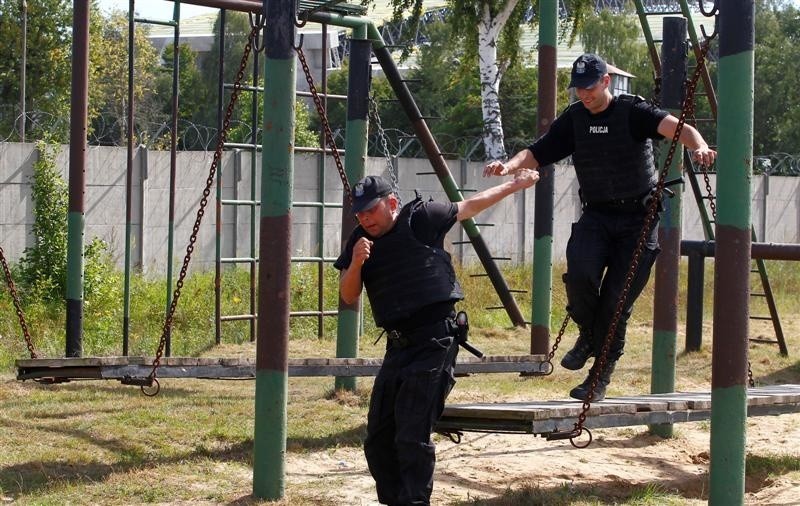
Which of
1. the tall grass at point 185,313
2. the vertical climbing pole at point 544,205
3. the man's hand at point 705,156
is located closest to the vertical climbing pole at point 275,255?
the man's hand at point 705,156

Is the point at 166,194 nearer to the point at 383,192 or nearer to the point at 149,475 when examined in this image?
the point at 149,475

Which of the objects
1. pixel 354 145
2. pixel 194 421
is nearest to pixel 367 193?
pixel 194 421

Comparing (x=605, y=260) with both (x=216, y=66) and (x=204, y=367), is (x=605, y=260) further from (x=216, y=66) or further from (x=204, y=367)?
(x=216, y=66)

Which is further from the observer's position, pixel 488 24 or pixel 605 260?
pixel 488 24

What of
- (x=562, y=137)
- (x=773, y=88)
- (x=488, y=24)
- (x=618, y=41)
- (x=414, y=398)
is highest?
(x=618, y=41)

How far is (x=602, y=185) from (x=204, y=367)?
2.75 metres

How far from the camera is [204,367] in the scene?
26.7ft

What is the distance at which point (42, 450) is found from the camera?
7867 millimetres

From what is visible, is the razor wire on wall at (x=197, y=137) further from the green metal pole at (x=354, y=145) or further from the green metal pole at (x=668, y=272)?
the green metal pole at (x=668, y=272)

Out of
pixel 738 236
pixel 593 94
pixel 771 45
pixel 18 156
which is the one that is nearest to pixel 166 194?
pixel 18 156

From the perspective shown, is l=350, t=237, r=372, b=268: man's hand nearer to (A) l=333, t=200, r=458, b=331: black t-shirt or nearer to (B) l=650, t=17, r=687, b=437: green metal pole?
(A) l=333, t=200, r=458, b=331: black t-shirt

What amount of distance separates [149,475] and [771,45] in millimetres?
48007

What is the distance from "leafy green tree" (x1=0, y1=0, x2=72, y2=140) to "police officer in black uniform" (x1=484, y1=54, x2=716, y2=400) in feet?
63.5

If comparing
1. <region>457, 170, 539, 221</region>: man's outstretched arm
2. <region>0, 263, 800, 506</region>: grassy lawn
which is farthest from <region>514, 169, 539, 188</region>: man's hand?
<region>0, 263, 800, 506</region>: grassy lawn
